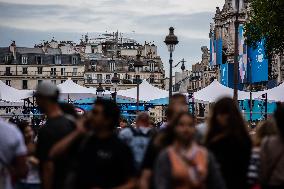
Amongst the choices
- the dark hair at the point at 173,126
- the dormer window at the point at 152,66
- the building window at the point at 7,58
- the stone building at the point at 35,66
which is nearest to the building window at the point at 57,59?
the stone building at the point at 35,66

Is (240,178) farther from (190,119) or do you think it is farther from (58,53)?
(58,53)

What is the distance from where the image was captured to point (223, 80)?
252 feet

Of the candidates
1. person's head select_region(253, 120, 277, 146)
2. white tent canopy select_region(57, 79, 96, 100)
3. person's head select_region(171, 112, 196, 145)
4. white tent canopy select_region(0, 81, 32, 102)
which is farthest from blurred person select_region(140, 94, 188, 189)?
white tent canopy select_region(57, 79, 96, 100)

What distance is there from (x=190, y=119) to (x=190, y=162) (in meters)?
0.43

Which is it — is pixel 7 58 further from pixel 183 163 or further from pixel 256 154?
pixel 183 163

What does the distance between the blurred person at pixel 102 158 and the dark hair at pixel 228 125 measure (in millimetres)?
1162

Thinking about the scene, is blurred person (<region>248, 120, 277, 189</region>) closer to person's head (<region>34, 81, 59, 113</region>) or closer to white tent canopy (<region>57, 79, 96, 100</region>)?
person's head (<region>34, 81, 59, 113</region>)

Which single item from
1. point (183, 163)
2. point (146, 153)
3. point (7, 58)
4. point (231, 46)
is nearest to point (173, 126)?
point (183, 163)

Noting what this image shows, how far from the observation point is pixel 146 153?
766 cm

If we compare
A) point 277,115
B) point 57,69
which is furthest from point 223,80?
point 277,115

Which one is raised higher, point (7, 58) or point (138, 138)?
point (7, 58)

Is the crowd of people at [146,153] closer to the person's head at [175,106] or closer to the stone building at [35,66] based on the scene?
the person's head at [175,106]

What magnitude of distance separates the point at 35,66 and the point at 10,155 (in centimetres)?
11726

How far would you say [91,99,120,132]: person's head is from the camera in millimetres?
6941
